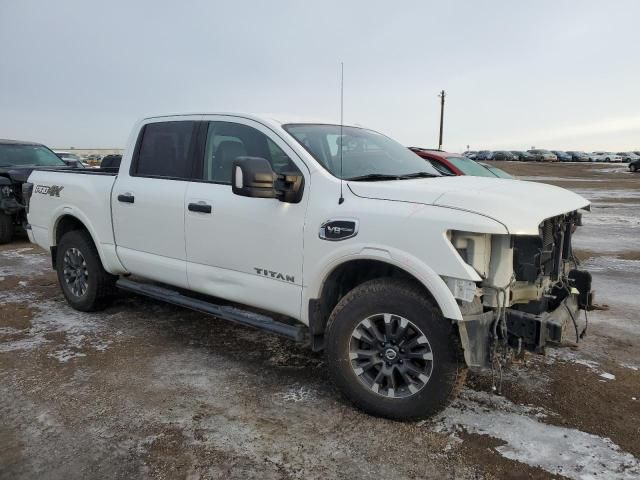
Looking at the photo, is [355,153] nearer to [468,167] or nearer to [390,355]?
[390,355]

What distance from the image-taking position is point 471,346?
3072mm

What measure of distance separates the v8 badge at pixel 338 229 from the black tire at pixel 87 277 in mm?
2934

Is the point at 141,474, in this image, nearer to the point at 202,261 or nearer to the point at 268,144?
the point at 202,261

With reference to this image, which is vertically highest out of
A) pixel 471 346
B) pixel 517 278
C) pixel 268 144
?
pixel 268 144

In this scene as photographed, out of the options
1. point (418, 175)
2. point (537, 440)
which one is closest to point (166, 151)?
point (418, 175)

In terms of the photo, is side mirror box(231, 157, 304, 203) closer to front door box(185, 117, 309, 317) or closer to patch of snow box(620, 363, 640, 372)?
front door box(185, 117, 309, 317)

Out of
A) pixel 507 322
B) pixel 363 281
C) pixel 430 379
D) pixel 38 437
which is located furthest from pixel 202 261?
pixel 507 322

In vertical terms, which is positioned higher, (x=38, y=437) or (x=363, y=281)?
(x=363, y=281)

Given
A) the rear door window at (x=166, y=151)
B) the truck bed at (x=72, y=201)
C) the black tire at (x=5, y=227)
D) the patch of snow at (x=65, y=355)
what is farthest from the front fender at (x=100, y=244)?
the black tire at (x=5, y=227)

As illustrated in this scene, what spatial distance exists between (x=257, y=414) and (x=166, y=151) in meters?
2.45

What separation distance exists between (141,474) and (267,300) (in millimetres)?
1435

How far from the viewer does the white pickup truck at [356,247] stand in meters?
3.07

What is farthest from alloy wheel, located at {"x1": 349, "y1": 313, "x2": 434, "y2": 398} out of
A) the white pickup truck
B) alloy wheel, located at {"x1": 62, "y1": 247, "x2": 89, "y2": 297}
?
alloy wheel, located at {"x1": 62, "y1": 247, "x2": 89, "y2": 297}

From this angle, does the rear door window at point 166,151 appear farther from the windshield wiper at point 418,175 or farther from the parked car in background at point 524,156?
the parked car in background at point 524,156
